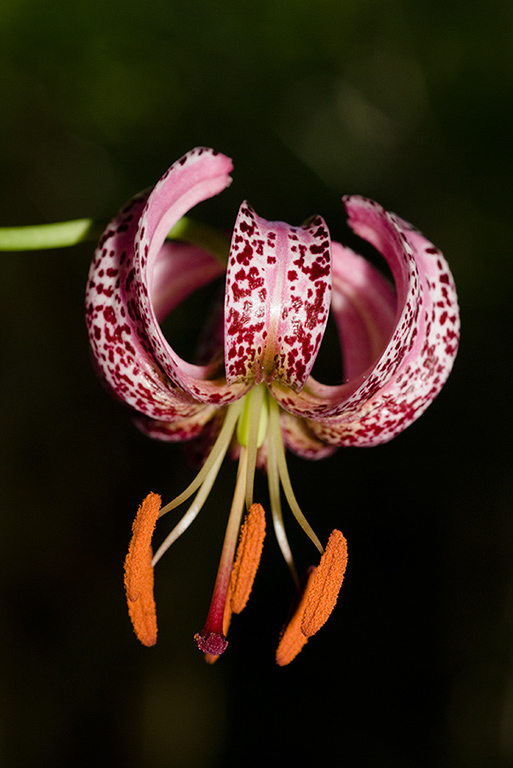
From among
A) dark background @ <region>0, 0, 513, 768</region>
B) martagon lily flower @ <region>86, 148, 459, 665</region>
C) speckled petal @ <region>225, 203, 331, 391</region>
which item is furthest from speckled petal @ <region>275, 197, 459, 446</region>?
dark background @ <region>0, 0, 513, 768</region>

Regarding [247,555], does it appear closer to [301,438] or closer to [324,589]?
[324,589]

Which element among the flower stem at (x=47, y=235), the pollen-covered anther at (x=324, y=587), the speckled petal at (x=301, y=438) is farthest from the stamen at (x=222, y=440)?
the flower stem at (x=47, y=235)

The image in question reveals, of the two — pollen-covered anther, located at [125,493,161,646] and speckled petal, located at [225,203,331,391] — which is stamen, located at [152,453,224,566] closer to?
pollen-covered anther, located at [125,493,161,646]

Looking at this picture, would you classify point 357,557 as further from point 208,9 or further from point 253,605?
point 208,9

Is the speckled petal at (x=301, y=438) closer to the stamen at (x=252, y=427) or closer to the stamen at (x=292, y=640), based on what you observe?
the stamen at (x=252, y=427)

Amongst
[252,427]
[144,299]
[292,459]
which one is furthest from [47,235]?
[292,459]
